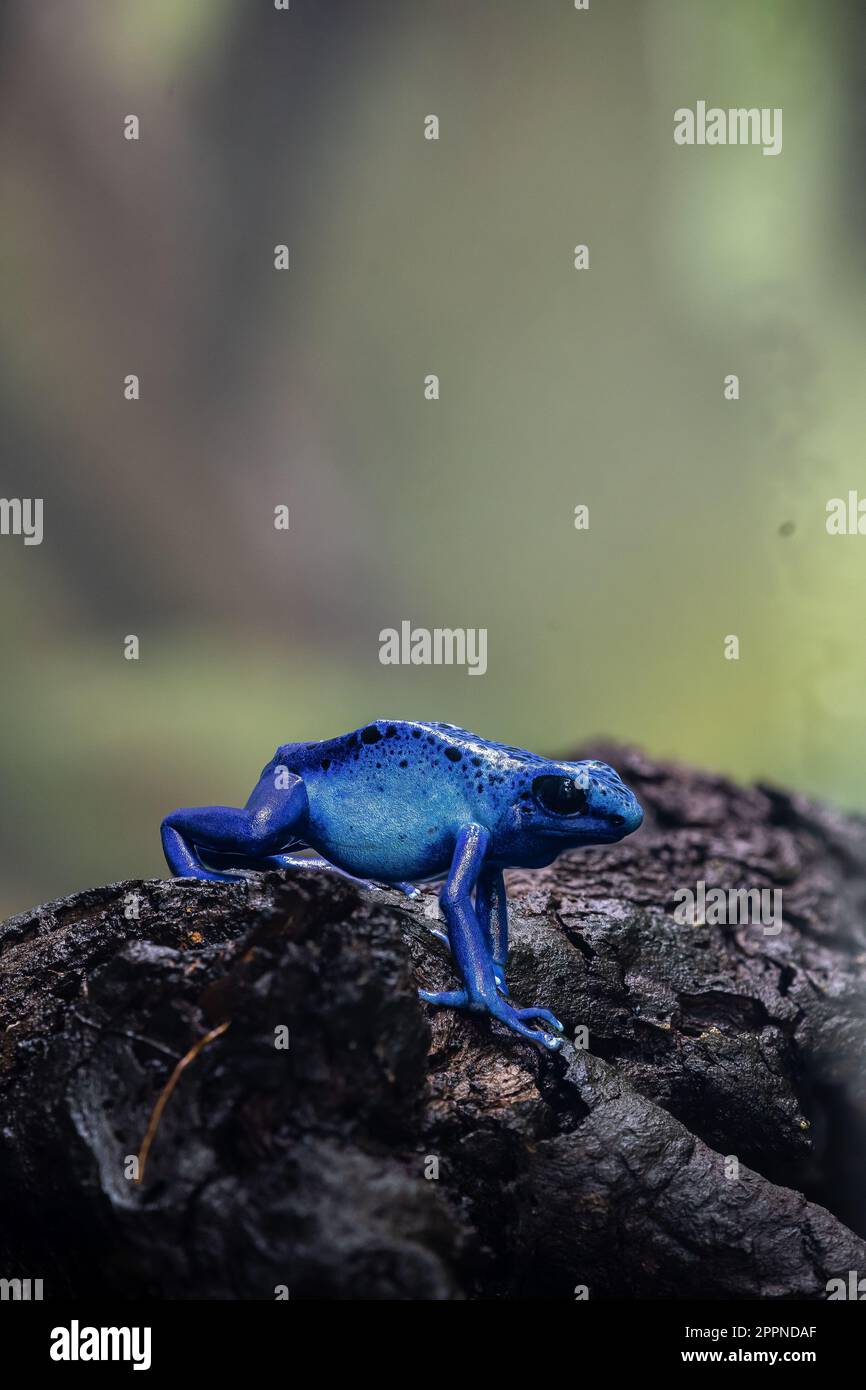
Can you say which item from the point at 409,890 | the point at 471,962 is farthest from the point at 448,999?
the point at 409,890

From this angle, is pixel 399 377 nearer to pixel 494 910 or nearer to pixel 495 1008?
pixel 494 910

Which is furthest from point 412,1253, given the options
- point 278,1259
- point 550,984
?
point 550,984

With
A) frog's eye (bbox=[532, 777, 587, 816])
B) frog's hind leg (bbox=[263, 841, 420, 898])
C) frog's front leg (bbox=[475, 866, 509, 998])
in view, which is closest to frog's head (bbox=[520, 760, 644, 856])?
frog's eye (bbox=[532, 777, 587, 816])

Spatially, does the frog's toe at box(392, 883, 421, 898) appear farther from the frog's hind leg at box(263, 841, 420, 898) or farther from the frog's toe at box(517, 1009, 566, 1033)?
the frog's toe at box(517, 1009, 566, 1033)

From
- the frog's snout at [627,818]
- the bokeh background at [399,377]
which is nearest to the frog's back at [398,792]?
the frog's snout at [627,818]

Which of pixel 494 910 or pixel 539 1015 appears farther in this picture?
pixel 494 910

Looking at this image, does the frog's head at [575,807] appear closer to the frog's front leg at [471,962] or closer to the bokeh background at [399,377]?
the frog's front leg at [471,962]
